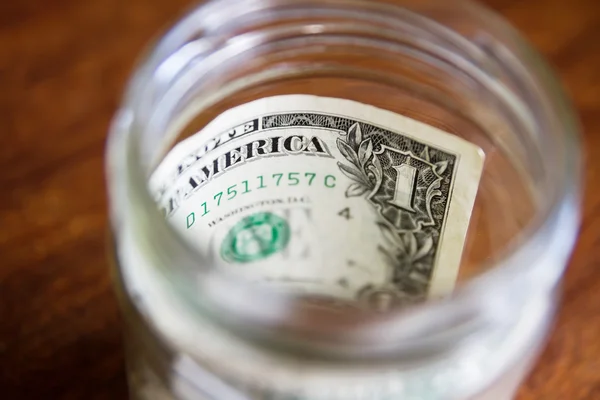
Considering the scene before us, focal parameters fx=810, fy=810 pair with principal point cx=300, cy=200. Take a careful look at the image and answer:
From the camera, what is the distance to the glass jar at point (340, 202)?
228 millimetres

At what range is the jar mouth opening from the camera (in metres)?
0.22

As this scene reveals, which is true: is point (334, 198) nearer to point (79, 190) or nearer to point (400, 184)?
point (400, 184)

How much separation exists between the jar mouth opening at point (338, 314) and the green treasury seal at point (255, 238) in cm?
9

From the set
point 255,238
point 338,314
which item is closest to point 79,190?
point 255,238

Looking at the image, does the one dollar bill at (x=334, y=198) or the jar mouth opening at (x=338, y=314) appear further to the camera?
the one dollar bill at (x=334, y=198)

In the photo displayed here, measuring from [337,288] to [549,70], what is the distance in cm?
13

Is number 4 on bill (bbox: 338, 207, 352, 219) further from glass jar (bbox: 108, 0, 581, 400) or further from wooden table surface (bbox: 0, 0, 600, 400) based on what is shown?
wooden table surface (bbox: 0, 0, 600, 400)

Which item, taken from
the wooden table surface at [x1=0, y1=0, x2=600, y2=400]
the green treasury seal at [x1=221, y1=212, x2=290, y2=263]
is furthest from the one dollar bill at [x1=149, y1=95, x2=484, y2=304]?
the wooden table surface at [x1=0, y1=0, x2=600, y2=400]

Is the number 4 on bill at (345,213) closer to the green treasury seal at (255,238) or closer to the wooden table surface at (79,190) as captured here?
the green treasury seal at (255,238)

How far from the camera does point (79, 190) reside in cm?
45

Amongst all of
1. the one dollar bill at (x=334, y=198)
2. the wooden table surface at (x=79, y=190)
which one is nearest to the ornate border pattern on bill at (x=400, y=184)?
the one dollar bill at (x=334, y=198)

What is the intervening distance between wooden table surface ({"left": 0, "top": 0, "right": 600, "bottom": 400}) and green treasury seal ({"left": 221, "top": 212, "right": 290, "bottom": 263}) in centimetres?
10

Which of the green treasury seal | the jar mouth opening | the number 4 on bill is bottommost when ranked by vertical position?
the jar mouth opening

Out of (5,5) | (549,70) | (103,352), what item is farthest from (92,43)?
(549,70)
